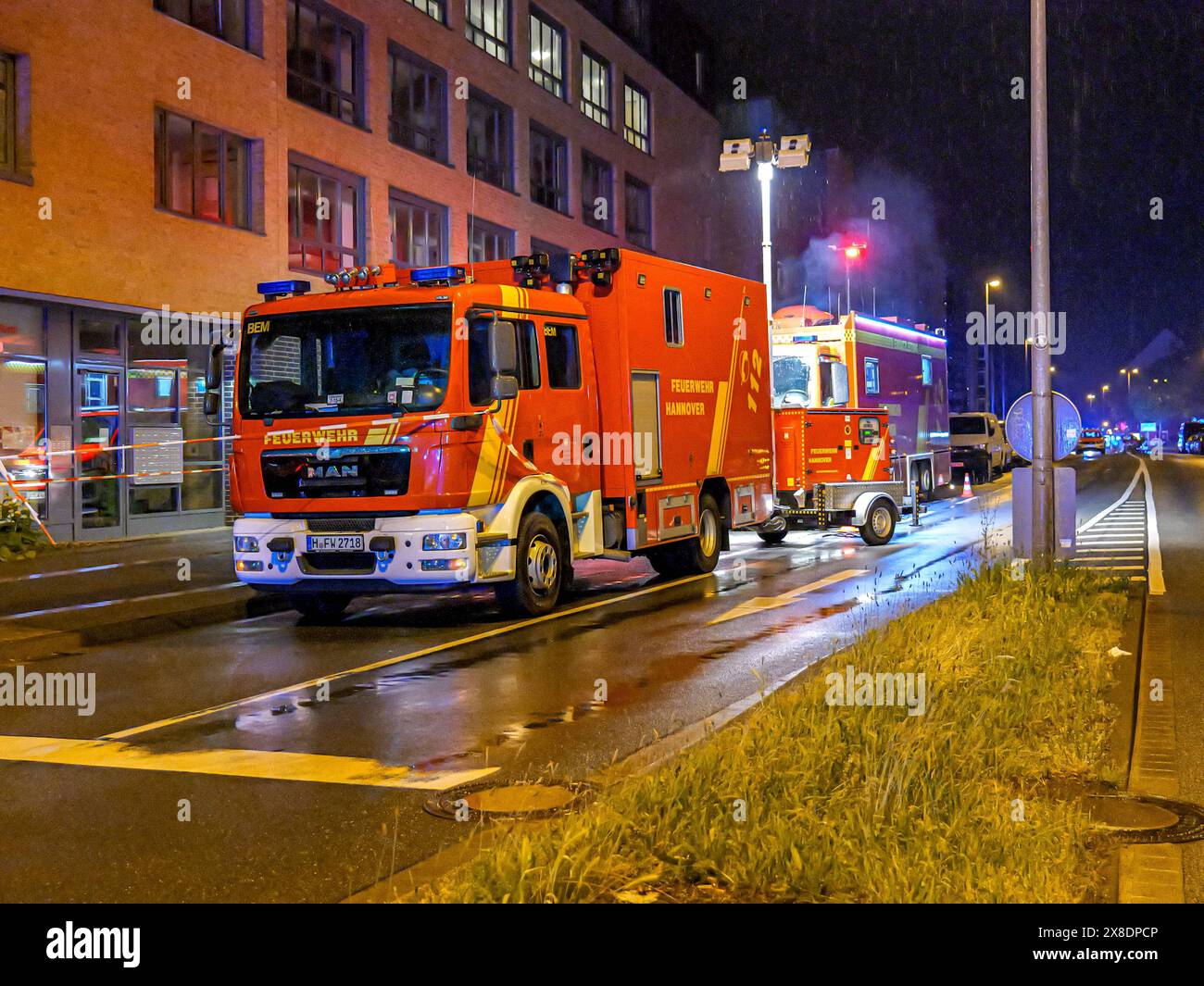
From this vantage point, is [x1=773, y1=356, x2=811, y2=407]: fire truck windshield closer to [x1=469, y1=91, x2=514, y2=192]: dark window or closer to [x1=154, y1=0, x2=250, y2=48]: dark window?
[x1=154, y1=0, x2=250, y2=48]: dark window

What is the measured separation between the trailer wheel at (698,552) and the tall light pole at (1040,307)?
443 centimetres

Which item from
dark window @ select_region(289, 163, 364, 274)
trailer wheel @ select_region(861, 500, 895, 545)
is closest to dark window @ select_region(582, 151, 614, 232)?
dark window @ select_region(289, 163, 364, 274)

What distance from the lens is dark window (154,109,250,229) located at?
23.6 meters

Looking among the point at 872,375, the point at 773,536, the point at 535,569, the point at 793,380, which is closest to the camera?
the point at 535,569

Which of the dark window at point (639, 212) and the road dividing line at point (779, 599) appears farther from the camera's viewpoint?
the dark window at point (639, 212)

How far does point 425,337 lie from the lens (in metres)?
12.2

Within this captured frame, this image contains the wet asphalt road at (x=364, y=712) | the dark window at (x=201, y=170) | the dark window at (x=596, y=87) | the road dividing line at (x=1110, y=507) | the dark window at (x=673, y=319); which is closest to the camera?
the wet asphalt road at (x=364, y=712)

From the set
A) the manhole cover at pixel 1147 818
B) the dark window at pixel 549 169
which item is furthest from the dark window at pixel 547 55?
the manhole cover at pixel 1147 818

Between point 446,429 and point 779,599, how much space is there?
14.2 ft

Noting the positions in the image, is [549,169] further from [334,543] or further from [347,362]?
[334,543]

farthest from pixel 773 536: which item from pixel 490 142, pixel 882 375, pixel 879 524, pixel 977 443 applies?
pixel 977 443

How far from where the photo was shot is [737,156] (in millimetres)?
26359

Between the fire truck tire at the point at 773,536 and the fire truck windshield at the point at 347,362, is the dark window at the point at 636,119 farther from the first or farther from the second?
the fire truck windshield at the point at 347,362

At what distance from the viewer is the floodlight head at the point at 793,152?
26.2 m
